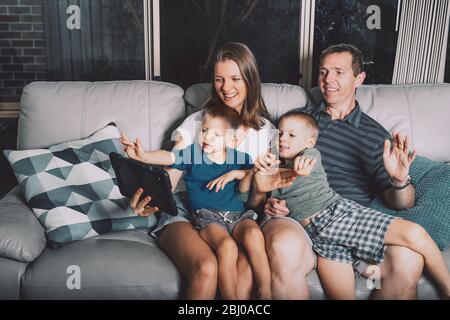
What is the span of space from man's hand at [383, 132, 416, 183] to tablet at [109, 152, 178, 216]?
0.73 m

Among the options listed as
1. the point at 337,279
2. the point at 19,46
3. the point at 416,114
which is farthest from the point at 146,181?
the point at 19,46

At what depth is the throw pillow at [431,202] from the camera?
5.86ft

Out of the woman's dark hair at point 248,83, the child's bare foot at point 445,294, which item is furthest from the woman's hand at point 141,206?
the child's bare foot at point 445,294

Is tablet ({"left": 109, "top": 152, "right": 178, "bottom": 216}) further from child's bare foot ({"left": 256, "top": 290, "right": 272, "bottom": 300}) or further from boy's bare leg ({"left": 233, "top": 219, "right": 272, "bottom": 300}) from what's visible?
child's bare foot ({"left": 256, "top": 290, "right": 272, "bottom": 300})

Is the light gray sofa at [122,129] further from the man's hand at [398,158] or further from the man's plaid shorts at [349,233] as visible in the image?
the man's hand at [398,158]

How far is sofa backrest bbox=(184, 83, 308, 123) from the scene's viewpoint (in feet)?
7.16

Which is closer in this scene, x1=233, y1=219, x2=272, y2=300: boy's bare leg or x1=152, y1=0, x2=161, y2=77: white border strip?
x1=233, y1=219, x2=272, y2=300: boy's bare leg

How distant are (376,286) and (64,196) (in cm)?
112

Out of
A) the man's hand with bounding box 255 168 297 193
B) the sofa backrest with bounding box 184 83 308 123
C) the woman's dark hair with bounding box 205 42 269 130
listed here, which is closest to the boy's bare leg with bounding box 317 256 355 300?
the man's hand with bounding box 255 168 297 193

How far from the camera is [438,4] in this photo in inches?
103

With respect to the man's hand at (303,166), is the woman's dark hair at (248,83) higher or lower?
higher

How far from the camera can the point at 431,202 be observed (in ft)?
6.16

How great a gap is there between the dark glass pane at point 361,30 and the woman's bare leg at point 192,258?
5.39 feet
